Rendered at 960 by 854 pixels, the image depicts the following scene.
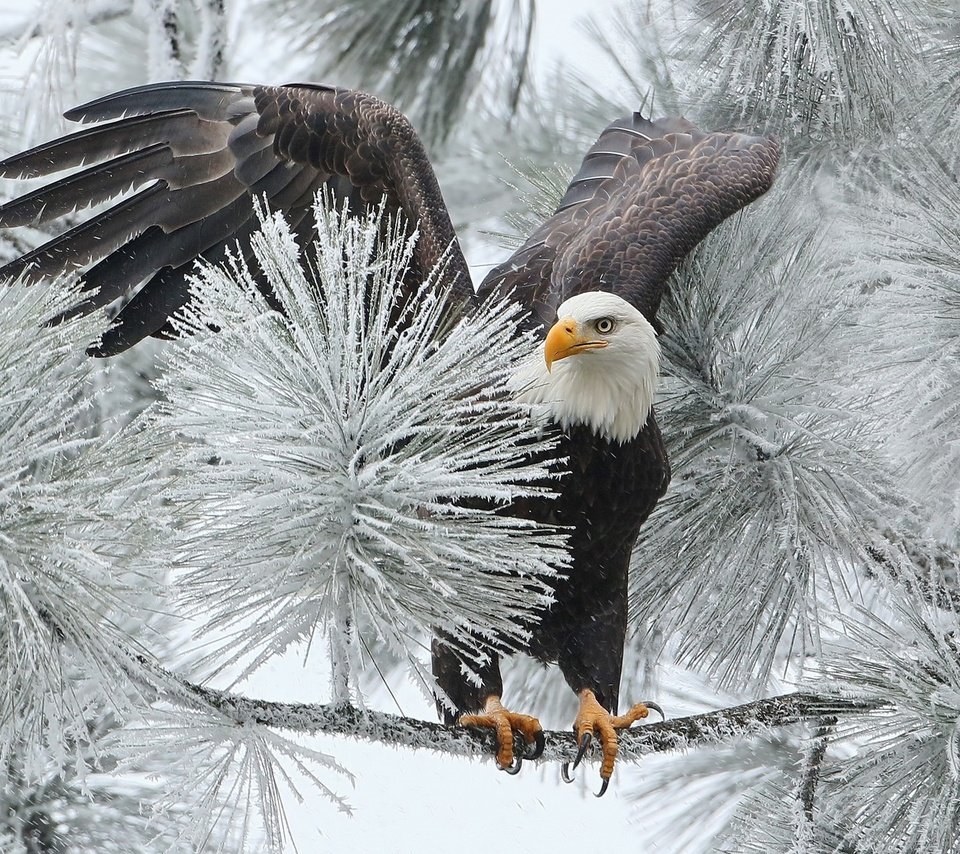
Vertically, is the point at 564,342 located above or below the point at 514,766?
above

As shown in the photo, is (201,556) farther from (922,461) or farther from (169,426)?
(922,461)

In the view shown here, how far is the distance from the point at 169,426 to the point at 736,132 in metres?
1.25

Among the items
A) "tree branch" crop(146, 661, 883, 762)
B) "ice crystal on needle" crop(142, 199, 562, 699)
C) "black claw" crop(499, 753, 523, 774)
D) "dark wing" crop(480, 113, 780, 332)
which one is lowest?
"black claw" crop(499, 753, 523, 774)

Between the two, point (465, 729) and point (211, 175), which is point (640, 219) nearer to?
point (211, 175)

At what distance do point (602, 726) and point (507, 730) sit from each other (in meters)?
0.16

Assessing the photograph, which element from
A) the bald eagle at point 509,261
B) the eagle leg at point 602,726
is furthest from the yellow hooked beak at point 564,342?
the eagle leg at point 602,726

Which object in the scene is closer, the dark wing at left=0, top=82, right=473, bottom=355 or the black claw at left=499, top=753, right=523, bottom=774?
the black claw at left=499, top=753, right=523, bottom=774

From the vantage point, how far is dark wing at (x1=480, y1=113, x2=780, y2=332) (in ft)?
5.57

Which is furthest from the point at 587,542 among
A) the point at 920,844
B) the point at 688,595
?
the point at 920,844

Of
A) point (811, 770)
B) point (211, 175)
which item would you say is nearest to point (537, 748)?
point (811, 770)

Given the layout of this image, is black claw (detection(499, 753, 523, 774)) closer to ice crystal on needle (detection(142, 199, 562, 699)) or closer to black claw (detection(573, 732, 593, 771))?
black claw (detection(573, 732, 593, 771))

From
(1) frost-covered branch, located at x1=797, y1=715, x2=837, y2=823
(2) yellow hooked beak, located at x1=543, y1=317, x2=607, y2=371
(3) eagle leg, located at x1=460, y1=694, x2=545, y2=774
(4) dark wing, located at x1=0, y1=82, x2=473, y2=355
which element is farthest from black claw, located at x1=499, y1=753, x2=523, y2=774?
(4) dark wing, located at x1=0, y1=82, x2=473, y2=355

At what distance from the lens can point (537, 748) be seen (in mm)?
1414

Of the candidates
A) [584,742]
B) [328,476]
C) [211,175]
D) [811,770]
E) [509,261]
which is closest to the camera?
[328,476]
